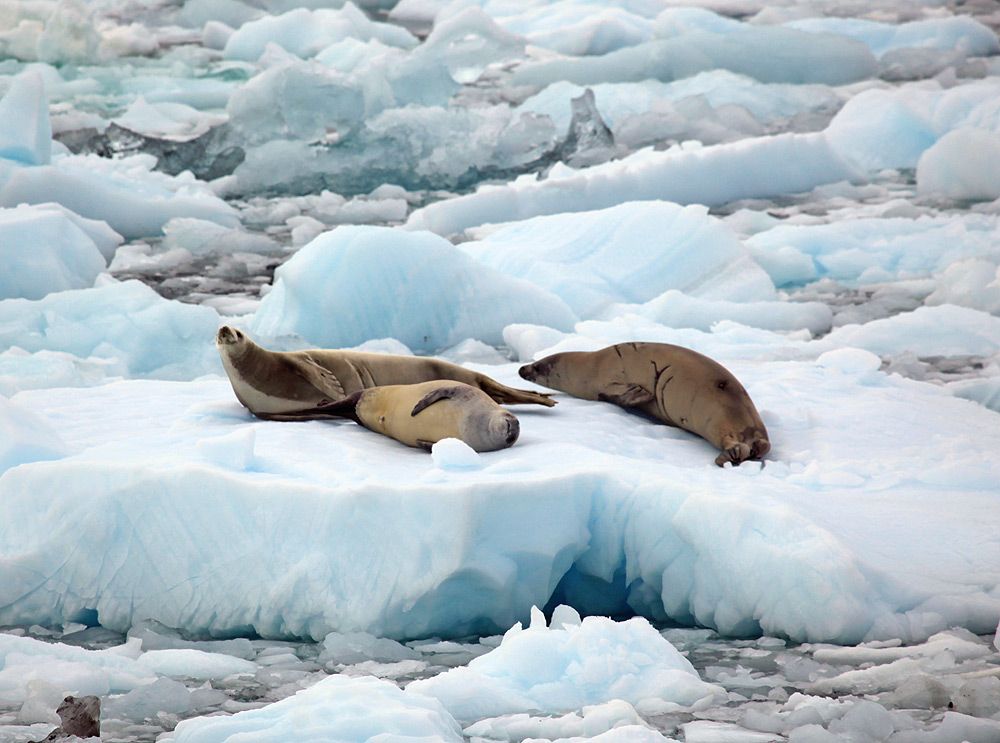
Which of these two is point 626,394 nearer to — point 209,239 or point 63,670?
point 63,670

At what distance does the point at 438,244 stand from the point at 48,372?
7.02 ft

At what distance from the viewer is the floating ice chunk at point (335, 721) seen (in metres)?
1.77

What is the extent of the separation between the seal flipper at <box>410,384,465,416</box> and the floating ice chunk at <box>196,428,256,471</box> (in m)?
0.62

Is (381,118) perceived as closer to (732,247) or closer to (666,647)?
(732,247)

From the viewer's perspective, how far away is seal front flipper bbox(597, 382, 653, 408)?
364 cm

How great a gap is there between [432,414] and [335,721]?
145cm

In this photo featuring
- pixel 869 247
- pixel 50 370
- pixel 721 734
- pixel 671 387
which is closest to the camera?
pixel 721 734

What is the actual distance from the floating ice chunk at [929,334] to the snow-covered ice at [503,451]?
0.02 metres

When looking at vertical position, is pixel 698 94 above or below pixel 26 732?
above

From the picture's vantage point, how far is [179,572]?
8.54 feet

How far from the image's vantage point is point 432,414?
3.16m

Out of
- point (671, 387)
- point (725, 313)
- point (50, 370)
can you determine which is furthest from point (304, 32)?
point (671, 387)

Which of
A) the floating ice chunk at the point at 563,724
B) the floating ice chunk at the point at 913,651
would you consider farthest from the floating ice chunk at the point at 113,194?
the floating ice chunk at the point at 913,651

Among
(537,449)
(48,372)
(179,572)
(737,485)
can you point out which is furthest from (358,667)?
(48,372)
